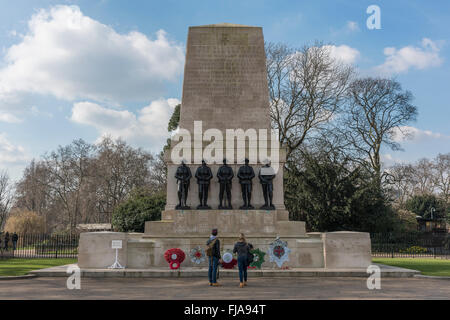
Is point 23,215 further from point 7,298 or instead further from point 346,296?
point 346,296

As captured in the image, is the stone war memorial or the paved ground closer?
the paved ground

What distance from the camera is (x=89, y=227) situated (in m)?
36.8

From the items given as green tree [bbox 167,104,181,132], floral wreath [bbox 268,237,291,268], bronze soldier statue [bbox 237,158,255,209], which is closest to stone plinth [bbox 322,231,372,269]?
floral wreath [bbox 268,237,291,268]

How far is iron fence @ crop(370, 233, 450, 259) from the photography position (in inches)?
1043

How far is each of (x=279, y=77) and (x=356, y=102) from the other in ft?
28.0

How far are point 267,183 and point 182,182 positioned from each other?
142 inches

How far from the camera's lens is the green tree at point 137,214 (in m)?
29.0

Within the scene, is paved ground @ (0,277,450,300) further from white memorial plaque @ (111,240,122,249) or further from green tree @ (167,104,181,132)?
green tree @ (167,104,181,132)

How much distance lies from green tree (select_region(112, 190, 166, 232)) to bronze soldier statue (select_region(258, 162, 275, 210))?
1404cm

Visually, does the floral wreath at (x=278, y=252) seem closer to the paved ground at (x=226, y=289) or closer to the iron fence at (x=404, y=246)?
the paved ground at (x=226, y=289)

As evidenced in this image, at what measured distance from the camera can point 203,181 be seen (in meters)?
16.5

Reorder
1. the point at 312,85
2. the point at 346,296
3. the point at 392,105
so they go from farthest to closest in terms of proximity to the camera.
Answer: the point at 392,105 → the point at 312,85 → the point at 346,296
